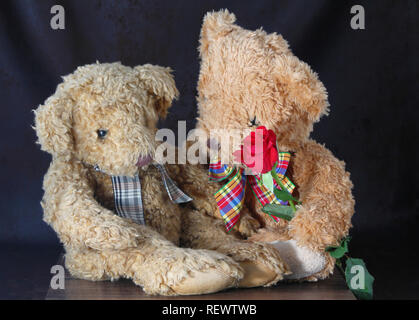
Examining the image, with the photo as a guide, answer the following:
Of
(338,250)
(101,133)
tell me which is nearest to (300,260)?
(338,250)

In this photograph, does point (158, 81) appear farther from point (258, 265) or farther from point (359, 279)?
point (359, 279)

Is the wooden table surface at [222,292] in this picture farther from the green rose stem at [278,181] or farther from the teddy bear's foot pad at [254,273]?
the green rose stem at [278,181]

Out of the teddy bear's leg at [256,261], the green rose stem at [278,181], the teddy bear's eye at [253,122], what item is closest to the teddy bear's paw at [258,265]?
the teddy bear's leg at [256,261]

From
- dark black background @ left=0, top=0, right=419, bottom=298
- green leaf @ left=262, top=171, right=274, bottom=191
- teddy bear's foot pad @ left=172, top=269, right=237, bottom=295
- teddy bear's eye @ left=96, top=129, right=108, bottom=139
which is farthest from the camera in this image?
dark black background @ left=0, top=0, right=419, bottom=298

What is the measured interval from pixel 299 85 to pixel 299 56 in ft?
2.16

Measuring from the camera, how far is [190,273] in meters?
0.95

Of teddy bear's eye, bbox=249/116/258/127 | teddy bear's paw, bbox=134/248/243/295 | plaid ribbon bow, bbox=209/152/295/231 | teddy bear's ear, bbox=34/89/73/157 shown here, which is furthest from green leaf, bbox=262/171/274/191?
teddy bear's ear, bbox=34/89/73/157

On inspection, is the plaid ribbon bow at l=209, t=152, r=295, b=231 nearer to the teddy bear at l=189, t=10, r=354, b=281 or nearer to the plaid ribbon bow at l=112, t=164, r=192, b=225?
the teddy bear at l=189, t=10, r=354, b=281

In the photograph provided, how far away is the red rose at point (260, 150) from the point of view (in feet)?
3.35

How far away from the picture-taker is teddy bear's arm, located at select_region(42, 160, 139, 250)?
38.9 inches

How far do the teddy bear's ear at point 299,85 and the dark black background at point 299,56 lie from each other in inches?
23.8

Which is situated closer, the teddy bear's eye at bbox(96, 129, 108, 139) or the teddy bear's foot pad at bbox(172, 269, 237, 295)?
the teddy bear's foot pad at bbox(172, 269, 237, 295)

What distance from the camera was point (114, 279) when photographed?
1059mm

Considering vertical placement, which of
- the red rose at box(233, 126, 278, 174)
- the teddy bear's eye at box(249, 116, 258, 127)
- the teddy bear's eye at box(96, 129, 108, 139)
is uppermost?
the teddy bear's eye at box(249, 116, 258, 127)
